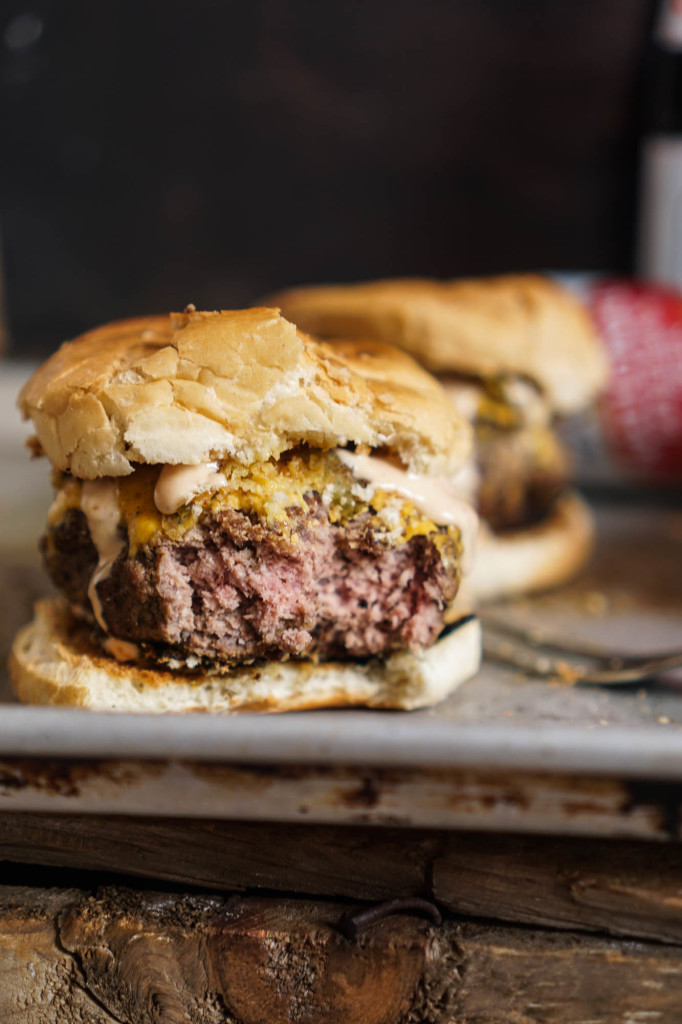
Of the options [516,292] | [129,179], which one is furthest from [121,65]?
[516,292]

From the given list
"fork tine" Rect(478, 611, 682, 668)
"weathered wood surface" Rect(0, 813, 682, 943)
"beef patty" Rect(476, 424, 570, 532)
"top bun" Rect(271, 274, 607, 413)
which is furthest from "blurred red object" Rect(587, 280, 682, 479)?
"weathered wood surface" Rect(0, 813, 682, 943)

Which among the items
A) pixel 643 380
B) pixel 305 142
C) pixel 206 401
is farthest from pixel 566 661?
pixel 305 142

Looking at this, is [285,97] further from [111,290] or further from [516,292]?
[516,292]

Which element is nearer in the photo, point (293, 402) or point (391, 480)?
point (293, 402)

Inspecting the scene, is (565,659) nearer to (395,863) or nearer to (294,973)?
(395,863)

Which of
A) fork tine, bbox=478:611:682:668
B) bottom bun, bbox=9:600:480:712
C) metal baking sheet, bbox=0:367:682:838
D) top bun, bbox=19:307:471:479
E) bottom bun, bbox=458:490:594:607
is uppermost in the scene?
top bun, bbox=19:307:471:479

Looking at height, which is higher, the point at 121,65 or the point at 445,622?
the point at 121,65

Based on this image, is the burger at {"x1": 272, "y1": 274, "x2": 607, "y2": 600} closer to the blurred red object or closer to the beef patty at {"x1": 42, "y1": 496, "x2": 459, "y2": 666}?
the blurred red object
